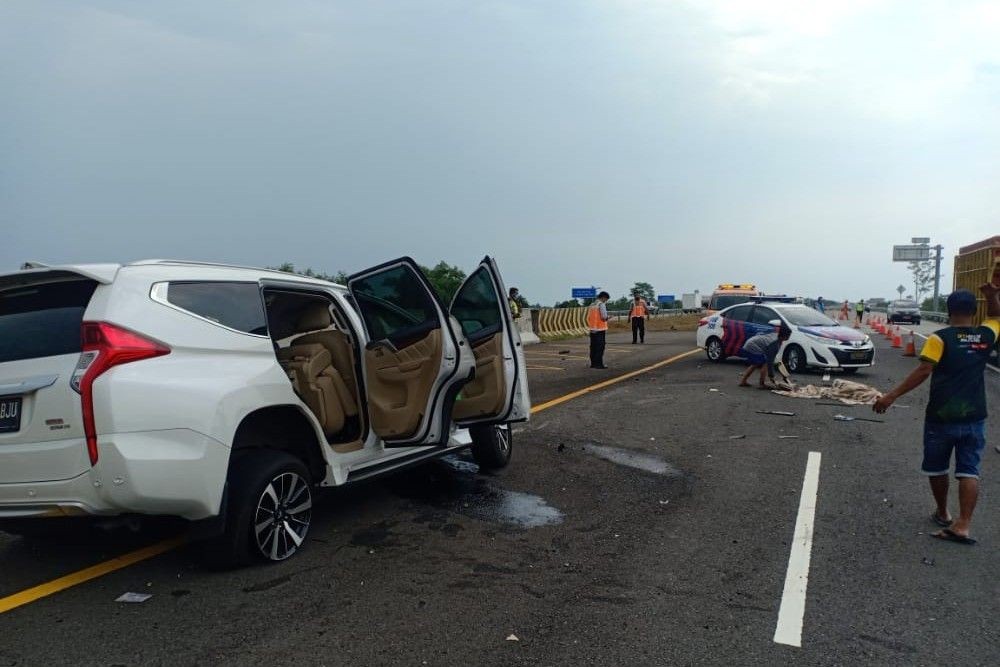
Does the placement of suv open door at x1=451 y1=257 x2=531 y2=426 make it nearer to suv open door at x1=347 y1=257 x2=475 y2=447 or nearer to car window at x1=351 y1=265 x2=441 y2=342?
suv open door at x1=347 y1=257 x2=475 y2=447

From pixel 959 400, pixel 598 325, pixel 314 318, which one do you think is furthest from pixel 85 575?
pixel 598 325

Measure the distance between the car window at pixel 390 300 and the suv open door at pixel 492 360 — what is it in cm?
53

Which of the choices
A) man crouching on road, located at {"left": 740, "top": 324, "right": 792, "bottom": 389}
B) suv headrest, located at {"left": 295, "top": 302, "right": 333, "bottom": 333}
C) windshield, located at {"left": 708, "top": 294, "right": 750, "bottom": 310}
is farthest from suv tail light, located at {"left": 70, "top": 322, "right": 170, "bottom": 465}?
windshield, located at {"left": 708, "top": 294, "right": 750, "bottom": 310}

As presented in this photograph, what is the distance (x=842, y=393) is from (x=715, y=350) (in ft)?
18.9

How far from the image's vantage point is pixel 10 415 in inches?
148

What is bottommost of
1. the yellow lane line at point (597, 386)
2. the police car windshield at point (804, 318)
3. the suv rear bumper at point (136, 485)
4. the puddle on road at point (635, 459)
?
the yellow lane line at point (597, 386)

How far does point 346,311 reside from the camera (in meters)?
5.45

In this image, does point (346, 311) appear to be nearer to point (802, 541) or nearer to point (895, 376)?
point (802, 541)

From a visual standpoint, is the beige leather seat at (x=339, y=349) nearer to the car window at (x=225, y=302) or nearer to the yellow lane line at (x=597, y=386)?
the car window at (x=225, y=302)

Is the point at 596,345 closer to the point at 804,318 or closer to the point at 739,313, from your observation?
the point at 739,313

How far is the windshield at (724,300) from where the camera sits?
23922 mm

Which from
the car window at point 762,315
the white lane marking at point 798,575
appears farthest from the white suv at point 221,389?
the car window at point 762,315

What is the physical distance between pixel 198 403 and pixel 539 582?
2.13 meters

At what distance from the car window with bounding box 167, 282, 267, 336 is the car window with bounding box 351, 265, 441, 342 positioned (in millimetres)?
860
